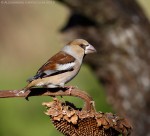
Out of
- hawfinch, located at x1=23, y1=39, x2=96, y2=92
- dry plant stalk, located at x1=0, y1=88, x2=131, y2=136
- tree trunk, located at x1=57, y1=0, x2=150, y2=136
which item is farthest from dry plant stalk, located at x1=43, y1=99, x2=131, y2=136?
tree trunk, located at x1=57, y1=0, x2=150, y2=136

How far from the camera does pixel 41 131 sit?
8.04m

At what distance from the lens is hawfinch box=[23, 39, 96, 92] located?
4.37 m

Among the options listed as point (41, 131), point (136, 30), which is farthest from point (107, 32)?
point (41, 131)

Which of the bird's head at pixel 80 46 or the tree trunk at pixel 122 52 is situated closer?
the bird's head at pixel 80 46

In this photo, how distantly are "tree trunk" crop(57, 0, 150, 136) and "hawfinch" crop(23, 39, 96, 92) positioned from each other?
242 cm

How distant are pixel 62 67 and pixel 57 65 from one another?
0.07m

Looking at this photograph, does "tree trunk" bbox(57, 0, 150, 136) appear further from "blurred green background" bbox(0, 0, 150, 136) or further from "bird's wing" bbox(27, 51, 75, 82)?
"blurred green background" bbox(0, 0, 150, 136)

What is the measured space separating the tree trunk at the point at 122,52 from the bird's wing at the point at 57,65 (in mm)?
2561

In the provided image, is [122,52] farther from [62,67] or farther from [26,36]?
Result: [26,36]

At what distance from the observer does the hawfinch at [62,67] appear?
4366mm

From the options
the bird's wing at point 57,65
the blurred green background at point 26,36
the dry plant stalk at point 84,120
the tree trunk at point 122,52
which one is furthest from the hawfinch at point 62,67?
the blurred green background at point 26,36

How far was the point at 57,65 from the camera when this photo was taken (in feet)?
14.8

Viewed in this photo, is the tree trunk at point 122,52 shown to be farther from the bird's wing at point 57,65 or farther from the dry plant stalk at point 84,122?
the dry plant stalk at point 84,122

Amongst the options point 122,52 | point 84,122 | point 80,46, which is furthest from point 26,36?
point 84,122
